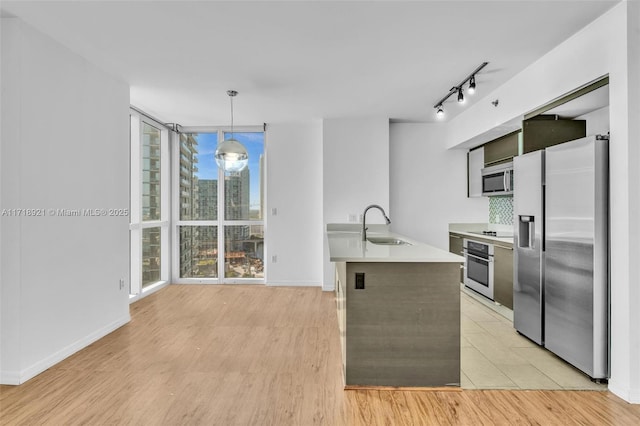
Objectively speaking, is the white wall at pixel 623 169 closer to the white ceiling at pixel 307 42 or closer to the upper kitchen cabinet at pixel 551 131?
the white ceiling at pixel 307 42

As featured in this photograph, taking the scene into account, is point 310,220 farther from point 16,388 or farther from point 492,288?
point 16,388

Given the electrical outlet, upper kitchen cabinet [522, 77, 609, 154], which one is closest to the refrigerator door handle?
upper kitchen cabinet [522, 77, 609, 154]

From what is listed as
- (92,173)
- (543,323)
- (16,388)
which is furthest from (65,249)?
(543,323)

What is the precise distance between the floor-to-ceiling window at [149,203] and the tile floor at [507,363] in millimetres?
4149

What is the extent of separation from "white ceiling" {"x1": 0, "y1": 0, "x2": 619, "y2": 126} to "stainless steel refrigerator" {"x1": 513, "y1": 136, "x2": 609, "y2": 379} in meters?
0.97

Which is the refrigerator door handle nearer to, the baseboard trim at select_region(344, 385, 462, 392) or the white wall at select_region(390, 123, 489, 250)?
the baseboard trim at select_region(344, 385, 462, 392)

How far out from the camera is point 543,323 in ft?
9.73

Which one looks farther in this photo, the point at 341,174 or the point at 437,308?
the point at 341,174

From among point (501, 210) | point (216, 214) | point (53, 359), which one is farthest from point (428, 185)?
point (53, 359)

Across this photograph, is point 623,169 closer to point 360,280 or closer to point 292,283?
point 360,280

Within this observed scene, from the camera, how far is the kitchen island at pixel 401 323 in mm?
2379

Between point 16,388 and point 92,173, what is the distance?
176 centimetres

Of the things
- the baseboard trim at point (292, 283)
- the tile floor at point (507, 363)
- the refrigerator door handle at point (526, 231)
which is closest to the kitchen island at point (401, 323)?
the tile floor at point (507, 363)

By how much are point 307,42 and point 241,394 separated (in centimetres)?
262
